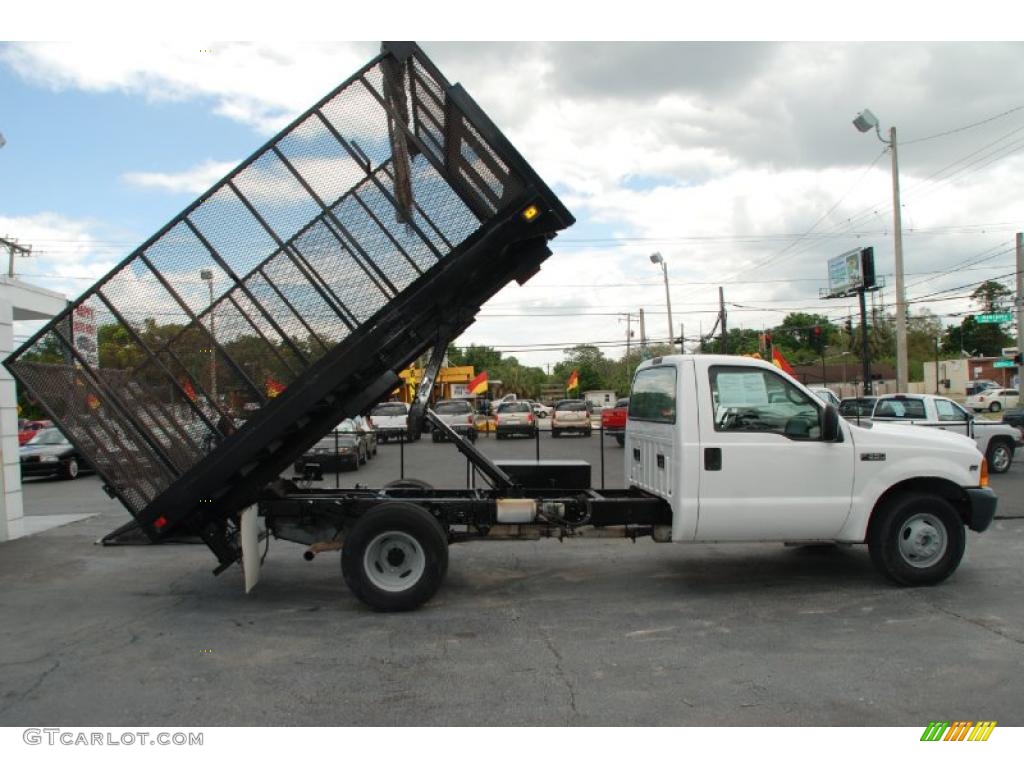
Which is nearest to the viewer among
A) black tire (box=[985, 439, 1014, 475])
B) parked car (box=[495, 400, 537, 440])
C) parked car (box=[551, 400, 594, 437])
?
black tire (box=[985, 439, 1014, 475])

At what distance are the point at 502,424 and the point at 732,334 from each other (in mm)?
67221

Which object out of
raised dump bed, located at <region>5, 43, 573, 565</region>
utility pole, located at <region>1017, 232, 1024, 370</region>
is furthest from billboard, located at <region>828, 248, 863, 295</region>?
raised dump bed, located at <region>5, 43, 573, 565</region>

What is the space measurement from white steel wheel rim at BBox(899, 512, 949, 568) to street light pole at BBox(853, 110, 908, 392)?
23970 mm

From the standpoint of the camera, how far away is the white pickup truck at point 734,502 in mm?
6395

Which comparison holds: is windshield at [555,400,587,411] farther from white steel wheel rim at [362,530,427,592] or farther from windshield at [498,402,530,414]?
white steel wheel rim at [362,530,427,592]

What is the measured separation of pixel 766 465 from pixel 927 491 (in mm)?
1622

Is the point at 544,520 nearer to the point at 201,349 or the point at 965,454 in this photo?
the point at 201,349

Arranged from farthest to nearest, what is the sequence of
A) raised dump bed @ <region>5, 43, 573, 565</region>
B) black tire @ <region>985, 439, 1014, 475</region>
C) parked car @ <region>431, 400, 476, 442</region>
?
parked car @ <region>431, 400, 476, 442</region>
black tire @ <region>985, 439, 1014, 475</region>
raised dump bed @ <region>5, 43, 573, 565</region>

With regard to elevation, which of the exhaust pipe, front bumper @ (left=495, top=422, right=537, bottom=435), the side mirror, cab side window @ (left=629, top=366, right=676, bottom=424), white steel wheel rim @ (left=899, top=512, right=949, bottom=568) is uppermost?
cab side window @ (left=629, top=366, right=676, bottom=424)

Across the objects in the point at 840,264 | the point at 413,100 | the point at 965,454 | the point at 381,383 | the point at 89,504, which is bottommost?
the point at 89,504

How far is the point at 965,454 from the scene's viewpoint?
22.6 ft

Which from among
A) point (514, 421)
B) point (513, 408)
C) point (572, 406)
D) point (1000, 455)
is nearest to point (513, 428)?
point (514, 421)

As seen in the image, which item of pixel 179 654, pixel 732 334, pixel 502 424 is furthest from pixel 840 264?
pixel 179 654

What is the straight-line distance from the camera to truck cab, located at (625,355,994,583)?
6.54 meters
